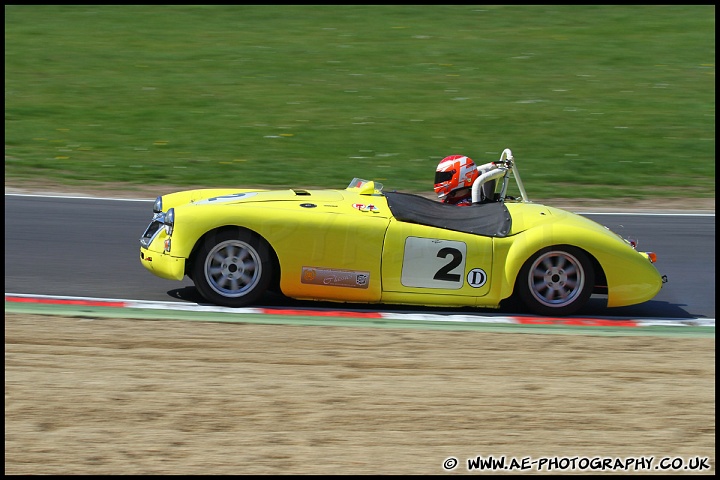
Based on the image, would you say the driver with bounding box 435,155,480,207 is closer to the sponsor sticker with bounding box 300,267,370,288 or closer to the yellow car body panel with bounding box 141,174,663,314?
the yellow car body panel with bounding box 141,174,663,314

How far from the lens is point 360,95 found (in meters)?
18.5

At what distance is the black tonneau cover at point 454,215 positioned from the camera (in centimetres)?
805

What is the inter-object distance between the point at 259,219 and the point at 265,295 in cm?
89

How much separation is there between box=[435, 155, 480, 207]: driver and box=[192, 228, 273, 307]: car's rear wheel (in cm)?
186

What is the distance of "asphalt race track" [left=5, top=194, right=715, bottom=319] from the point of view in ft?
28.7

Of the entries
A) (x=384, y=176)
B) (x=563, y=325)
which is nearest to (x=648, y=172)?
(x=384, y=176)

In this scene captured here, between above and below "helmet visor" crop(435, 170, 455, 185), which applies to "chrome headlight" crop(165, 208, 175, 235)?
below

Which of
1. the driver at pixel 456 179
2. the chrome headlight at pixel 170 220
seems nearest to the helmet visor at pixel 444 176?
the driver at pixel 456 179

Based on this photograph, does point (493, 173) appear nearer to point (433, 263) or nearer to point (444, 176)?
point (444, 176)

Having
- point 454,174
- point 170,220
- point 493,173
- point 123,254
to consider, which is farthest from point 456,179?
point 123,254

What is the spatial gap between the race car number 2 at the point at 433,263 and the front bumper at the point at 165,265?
5.88 feet

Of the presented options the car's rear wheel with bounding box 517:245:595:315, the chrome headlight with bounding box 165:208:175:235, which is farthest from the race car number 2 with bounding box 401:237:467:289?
the chrome headlight with bounding box 165:208:175:235

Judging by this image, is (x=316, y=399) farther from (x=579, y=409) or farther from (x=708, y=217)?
(x=708, y=217)

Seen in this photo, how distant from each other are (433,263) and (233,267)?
5.33 feet
